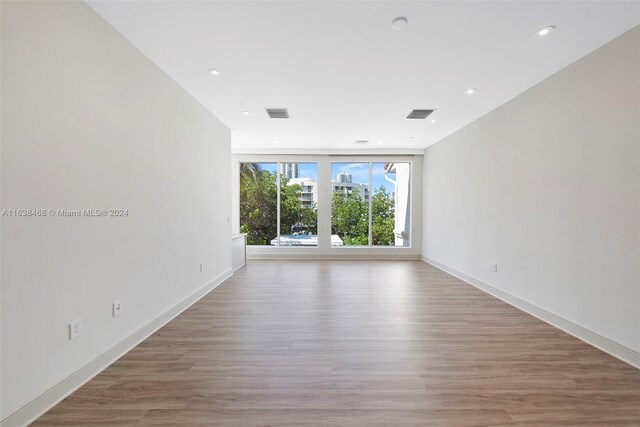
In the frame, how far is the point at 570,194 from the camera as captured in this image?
9.10 feet

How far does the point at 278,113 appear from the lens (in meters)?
4.19

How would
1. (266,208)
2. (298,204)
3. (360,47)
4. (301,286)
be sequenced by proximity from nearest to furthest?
1. (360,47)
2. (301,286)
3. (298,204)
4. (266,208)

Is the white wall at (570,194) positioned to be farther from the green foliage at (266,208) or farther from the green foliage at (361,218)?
the green foliage at (266,208)

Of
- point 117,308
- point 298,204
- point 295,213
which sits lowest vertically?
point 117,308

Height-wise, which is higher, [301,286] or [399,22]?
[399,22]

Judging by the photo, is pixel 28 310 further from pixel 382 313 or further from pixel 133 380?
pixel 382 313

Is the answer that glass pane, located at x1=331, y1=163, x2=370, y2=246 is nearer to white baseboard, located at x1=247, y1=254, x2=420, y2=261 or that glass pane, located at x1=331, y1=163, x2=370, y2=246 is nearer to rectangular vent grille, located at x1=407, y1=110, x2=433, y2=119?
white baseboard, located at x1=247, y1=254, x2=420, y2=261

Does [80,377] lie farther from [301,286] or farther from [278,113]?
[278,113]

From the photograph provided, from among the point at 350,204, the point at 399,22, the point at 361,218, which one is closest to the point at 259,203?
the point at 350,204

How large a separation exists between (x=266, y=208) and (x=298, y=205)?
0.87m

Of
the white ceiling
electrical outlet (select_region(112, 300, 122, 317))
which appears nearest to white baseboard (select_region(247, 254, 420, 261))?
the white ceiling

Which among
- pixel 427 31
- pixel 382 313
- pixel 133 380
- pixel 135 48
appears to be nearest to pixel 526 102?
pixel 427 31

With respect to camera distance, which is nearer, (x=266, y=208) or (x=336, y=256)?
(x=336, y=256)

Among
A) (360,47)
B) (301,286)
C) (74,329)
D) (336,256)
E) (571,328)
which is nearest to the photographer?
(74,329)
